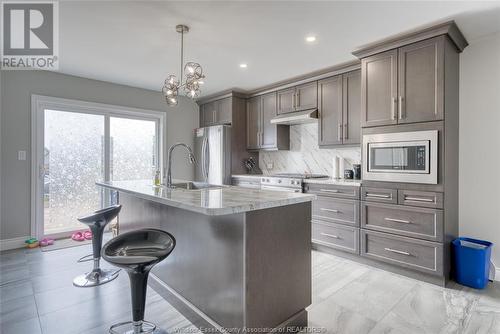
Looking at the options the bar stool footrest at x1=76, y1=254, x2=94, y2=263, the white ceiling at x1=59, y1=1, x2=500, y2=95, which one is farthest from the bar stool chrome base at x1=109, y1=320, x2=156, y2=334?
the white ceiling at x1=59, y1=1, x2=500, y2=95

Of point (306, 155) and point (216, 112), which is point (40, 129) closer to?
point (216, 112)

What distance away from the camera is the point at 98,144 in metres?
4.45

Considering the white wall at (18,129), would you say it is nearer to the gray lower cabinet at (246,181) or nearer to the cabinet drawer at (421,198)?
the gray lower cabinet at (246,181)

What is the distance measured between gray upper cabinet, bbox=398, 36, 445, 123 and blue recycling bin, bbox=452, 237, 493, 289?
1.29m

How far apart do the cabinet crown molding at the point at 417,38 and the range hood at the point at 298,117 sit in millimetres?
1004

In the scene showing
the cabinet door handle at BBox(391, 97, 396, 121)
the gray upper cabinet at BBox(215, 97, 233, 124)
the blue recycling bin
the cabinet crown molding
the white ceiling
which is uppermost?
the white ceiling

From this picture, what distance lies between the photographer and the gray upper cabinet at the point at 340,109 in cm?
343

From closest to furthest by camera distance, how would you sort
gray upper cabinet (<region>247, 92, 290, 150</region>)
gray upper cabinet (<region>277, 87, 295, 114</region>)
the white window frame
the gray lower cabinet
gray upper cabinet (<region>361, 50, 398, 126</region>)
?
1. gray upper cabinet (<region>361, 50, 398, 126</region>)
2. the white window frame
3. gray upper cabinet (<region>277, 87, 295, 114</region>)
4. the gray lower cabinet
5. gray upper cabinet (<region>247, 92, 290, 150</region>)

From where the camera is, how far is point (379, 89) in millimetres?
2930

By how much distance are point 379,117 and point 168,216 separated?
2.41m

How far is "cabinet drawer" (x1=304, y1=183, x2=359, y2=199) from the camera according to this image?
3139 mm

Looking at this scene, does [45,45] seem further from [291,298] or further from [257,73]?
[291,298]

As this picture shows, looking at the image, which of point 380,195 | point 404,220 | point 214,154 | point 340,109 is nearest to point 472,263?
point 404,220

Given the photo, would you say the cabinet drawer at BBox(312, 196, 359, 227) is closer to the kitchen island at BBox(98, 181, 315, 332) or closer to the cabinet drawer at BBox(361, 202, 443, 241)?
the cabinet drawer at BBox(361, 202, 443, 241)
